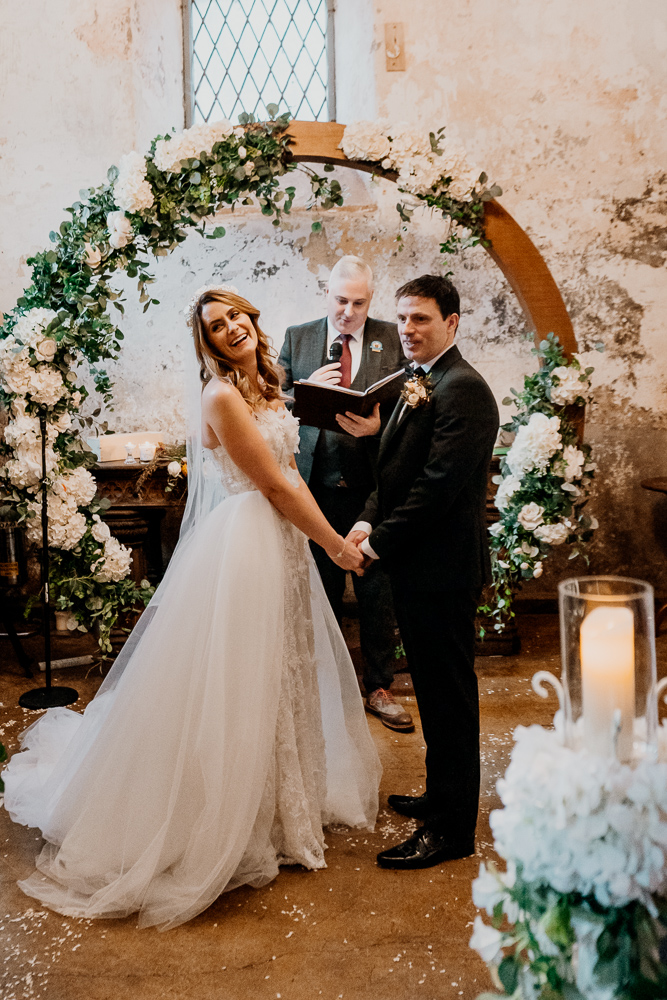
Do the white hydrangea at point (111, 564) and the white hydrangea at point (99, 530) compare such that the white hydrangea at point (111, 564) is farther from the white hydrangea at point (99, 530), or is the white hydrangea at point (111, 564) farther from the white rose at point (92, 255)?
the white rose at point (92, 255)

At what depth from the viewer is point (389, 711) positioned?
12.7 feet

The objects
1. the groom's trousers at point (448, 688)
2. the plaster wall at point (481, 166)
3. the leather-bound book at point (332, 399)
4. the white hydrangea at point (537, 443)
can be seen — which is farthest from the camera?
the plaster wall at point (481, 166)

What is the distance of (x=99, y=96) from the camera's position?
5.17 metres

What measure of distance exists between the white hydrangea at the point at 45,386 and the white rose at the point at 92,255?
56cm

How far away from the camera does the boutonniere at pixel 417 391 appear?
2609mm

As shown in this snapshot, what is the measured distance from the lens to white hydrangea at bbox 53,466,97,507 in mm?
4309

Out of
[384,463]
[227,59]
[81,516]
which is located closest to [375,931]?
[384,463]

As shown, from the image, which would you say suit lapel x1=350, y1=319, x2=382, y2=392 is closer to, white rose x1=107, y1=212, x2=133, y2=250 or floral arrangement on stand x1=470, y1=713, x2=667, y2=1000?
white rose x1=107, y1=212, x2=133, y2=250

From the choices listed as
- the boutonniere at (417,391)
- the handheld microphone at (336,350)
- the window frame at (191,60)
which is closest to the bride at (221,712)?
the boutonniere at (417,391)

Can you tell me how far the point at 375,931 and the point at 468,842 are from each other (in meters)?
0.48

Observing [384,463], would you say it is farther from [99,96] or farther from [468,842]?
[99,96]

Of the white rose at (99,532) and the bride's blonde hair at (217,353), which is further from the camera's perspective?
the white rose at (99,532)

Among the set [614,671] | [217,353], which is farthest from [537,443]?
[614,671]

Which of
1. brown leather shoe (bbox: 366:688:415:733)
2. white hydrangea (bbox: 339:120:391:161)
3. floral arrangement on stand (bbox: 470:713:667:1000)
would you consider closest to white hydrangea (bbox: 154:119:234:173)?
white hydrangea (bbox: 339:120:391:161)
